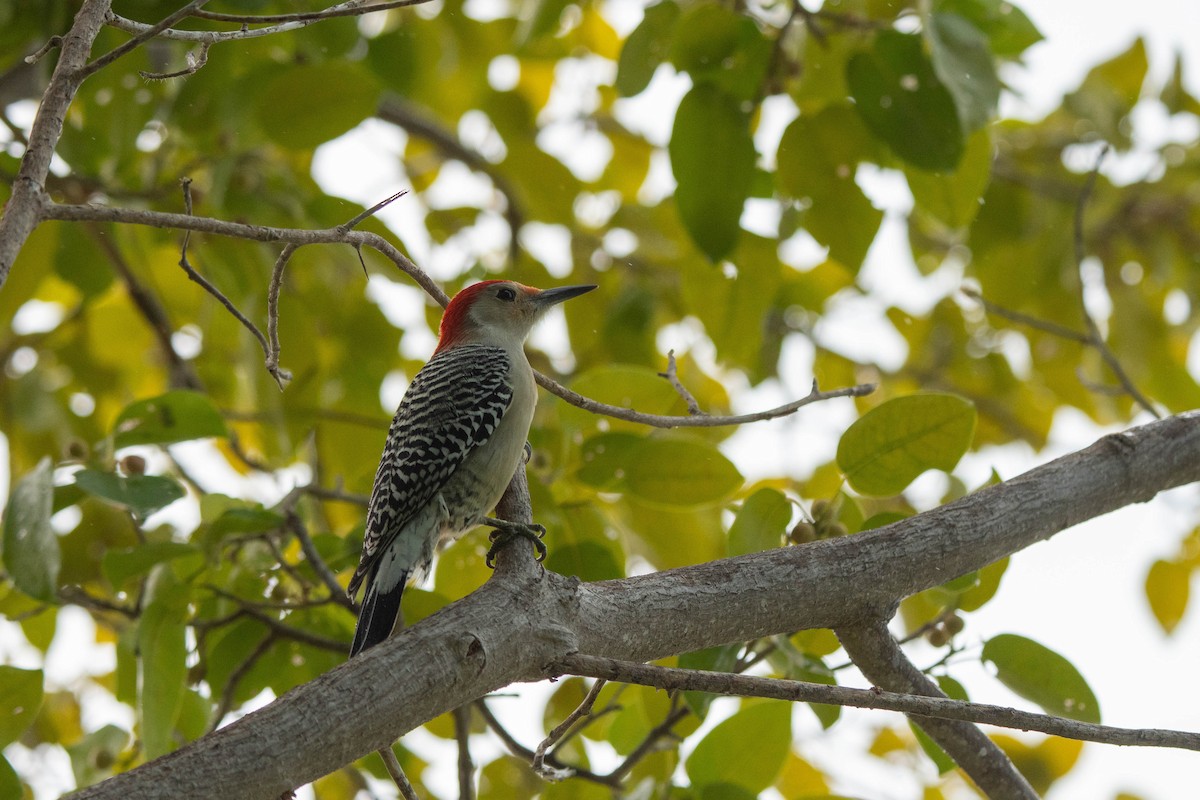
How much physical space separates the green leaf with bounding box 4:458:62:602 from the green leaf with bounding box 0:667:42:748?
0.23 meters

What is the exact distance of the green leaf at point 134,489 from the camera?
9.73 ft

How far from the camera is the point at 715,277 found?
13.8ft

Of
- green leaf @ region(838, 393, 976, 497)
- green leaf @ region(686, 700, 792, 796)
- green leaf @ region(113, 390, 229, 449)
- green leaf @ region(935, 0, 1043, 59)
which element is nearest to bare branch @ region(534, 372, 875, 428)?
green leaf @ region(838, 393, 976, 497)

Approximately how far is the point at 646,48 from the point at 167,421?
2001 mm

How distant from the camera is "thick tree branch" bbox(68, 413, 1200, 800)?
1836 millimetres

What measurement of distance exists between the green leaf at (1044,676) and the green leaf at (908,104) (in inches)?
61.4

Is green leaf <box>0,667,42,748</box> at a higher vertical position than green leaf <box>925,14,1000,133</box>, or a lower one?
lower

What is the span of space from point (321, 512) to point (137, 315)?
4.66 feet

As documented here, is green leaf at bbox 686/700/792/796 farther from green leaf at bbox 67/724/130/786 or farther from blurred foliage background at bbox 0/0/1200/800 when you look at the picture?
green leaf at bbox 67/724/130/786

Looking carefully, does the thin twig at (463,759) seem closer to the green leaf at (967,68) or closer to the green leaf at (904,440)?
the green leaf at (904,440)

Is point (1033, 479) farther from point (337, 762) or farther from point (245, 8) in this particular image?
point (245, 8)

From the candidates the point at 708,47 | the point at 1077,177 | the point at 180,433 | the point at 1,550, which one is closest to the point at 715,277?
the point at 708,47

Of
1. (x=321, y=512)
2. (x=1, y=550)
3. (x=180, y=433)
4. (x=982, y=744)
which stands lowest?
(x=982, y=744)

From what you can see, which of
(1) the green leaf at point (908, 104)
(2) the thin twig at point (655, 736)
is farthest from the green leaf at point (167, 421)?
(1) the green leaf at point (908, 104)
